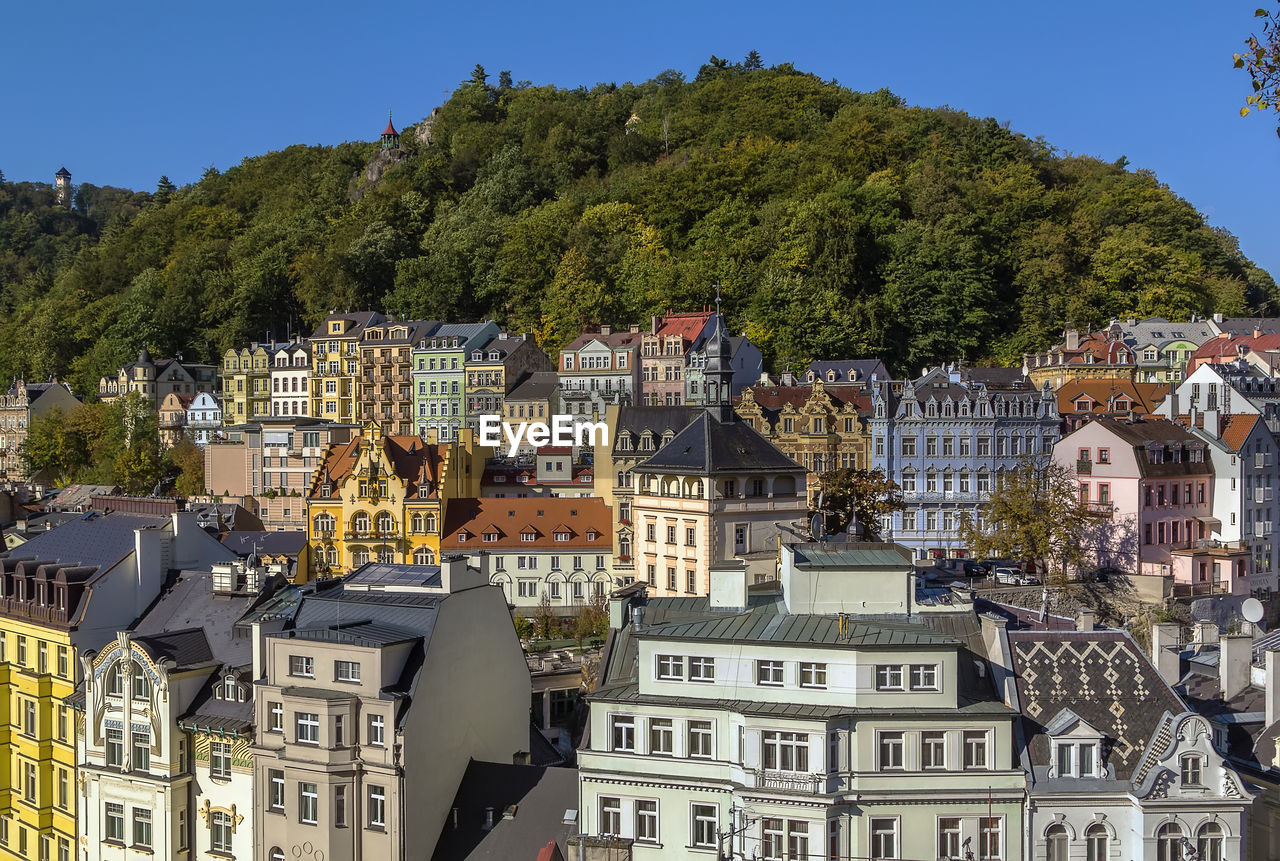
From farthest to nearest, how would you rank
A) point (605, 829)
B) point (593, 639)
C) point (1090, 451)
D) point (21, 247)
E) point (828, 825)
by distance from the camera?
point (21, 247)
point (1090, 451)
point (593, 639)
point (605, 829)
point (828, 825)

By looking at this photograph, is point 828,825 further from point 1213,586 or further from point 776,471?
point 1213,586

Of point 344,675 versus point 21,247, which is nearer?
point 344,675

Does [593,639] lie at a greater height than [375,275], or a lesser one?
lesser

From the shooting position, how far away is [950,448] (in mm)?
60875

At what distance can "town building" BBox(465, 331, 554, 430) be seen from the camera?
80938 mm

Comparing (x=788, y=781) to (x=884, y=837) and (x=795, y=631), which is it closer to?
(x=884, y=837)

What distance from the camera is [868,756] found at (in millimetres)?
22062

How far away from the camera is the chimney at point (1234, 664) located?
26.6m

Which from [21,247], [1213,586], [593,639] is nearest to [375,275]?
[593,639]

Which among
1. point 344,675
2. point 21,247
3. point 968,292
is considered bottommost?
point 344,675

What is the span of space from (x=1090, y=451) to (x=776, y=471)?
16.8 m

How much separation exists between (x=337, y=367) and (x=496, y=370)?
15.3 meters

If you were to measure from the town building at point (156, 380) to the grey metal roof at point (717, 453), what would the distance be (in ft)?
202

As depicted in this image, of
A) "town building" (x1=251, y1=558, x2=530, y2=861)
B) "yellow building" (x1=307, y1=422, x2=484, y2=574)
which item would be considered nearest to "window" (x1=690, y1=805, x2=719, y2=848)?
"town building" (x1=251, y1=558, x2=530, y2=861)
